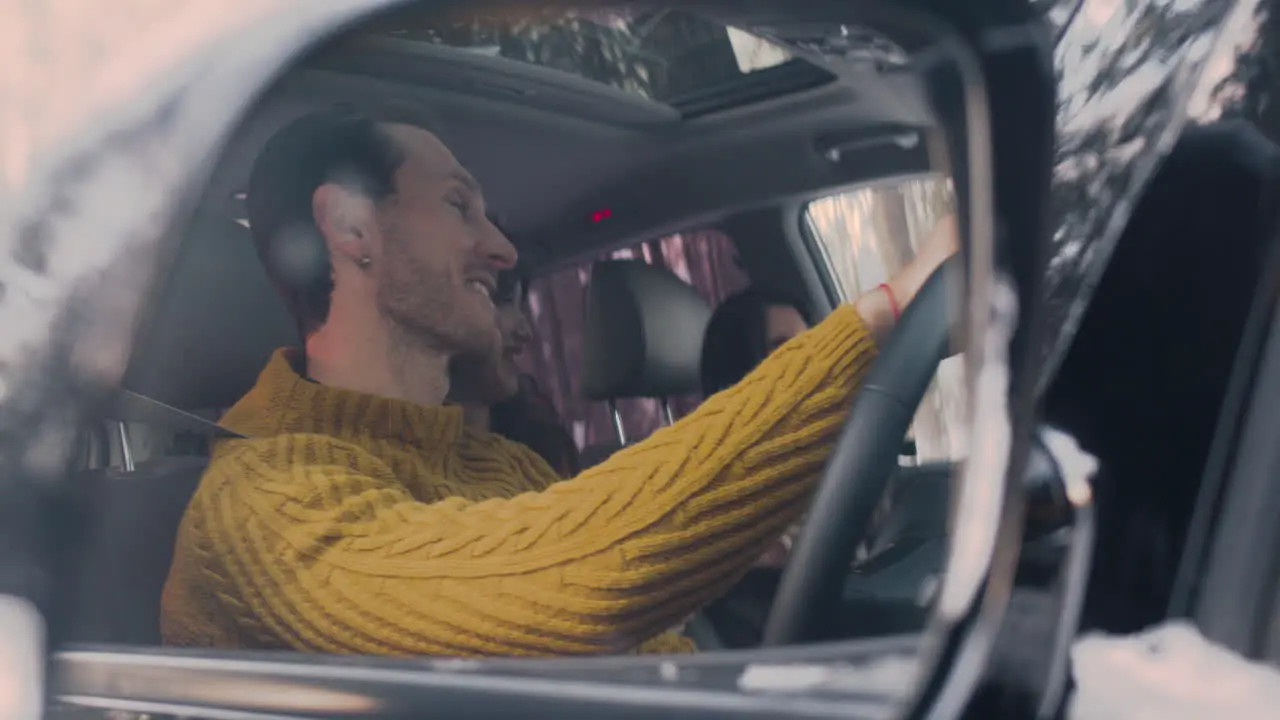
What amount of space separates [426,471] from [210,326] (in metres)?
0.22

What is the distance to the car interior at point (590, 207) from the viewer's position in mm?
986

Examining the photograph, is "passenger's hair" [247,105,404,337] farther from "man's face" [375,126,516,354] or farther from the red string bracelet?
the red string bracelet

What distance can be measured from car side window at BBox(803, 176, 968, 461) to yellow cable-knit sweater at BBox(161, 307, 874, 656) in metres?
0.04

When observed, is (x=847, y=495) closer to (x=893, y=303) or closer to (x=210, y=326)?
(x=893, y=303)

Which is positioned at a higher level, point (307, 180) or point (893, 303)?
point (307, 180)

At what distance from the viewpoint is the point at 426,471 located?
1029 mm

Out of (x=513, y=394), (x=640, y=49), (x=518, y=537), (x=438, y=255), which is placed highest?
(x=640, y=49)

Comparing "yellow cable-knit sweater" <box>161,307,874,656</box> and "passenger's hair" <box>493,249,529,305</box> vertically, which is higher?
"passenger's hair" <box>493,249,529,305</box>

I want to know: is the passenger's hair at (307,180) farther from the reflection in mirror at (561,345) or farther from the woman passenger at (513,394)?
the woman passenger at (513,394)

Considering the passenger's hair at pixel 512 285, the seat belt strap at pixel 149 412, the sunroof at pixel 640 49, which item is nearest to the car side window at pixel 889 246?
the sunroof at pixel 640 49

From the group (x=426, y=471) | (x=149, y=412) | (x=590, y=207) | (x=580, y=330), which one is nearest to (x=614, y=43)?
(x=590, y=207)

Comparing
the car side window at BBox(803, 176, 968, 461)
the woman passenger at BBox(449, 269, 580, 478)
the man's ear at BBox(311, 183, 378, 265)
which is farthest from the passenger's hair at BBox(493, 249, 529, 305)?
the car side window at BBox(803, 176, 968, 461)

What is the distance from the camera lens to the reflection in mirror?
0.98 meters

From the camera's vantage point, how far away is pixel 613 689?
0.99 metres
